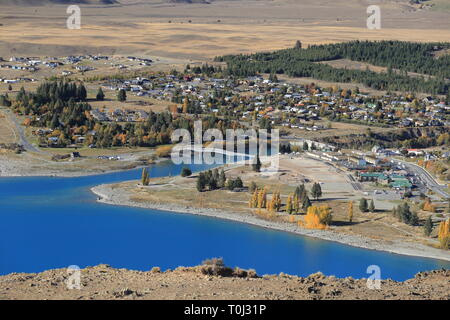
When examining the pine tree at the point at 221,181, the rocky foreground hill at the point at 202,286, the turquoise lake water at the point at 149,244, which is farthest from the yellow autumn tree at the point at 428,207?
the rocky foreground hill at the point at 202,286

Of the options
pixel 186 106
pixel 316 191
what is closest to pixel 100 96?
pixel 186 106

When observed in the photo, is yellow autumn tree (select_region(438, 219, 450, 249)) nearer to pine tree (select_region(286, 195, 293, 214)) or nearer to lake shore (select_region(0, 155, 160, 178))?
pine tree (select_region(286, 195, 293, 214))

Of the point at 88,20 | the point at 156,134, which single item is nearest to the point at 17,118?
the point at 156,134

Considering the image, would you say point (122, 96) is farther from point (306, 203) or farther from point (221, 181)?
point (306, 203)

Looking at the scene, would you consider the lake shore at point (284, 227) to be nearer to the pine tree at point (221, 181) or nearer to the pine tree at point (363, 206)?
the pine tree at point (363, 206)

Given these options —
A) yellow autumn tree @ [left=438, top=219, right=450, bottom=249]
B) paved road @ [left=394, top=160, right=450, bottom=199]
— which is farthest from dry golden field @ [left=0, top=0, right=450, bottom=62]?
yellow autumn tree @ [left=438, top=219, right=450, bottom=249]
